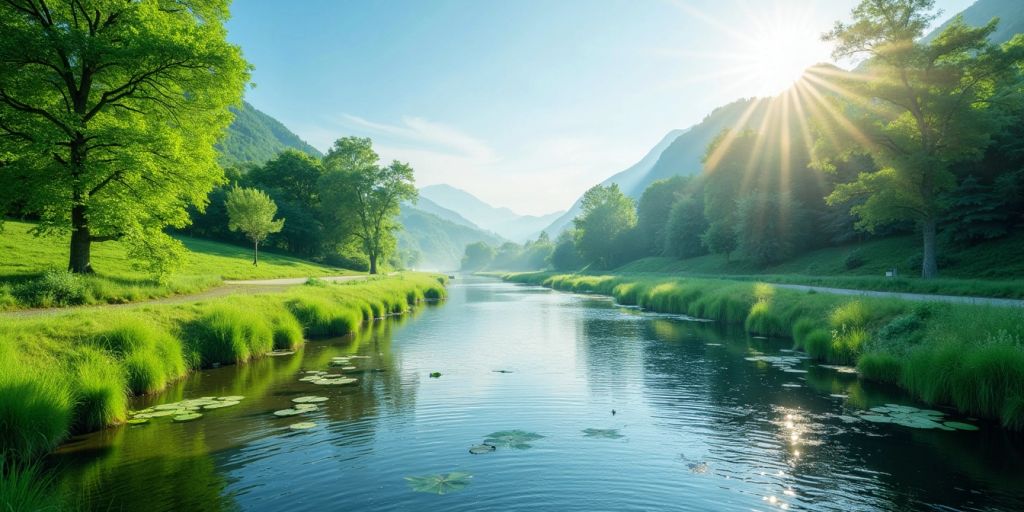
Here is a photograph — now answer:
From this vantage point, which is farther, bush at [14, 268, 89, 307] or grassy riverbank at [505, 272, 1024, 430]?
bush at [14, 268, 89, 307]

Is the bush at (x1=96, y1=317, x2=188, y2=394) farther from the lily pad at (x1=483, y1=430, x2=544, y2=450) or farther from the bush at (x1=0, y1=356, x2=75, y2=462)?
the lily pad at (x1=483, y1=430, x2=544, y2=450)

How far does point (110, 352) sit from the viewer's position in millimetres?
12219

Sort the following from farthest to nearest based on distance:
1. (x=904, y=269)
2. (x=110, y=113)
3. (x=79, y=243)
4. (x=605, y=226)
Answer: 1. (x=605, y=226)
2. (x=904, y=269)
3. (x=110, y=113)
4. (x=79, y=243)

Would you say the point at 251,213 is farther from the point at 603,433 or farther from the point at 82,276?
the point at 603,433

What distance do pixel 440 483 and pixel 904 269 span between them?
4649cm

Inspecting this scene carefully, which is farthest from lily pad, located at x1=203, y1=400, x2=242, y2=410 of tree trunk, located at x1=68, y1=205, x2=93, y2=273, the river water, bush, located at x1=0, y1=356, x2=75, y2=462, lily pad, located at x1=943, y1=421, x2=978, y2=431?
lily pad, located at x1=943, y1=421, x2=978, y2=431

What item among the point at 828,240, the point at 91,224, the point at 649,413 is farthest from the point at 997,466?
the point at 828,240

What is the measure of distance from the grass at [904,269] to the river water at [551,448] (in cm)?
1600

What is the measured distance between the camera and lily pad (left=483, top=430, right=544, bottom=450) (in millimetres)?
9734

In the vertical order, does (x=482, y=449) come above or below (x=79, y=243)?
below

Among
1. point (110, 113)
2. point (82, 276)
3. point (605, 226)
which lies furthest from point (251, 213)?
point (605, 226)

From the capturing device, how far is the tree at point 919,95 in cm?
2998

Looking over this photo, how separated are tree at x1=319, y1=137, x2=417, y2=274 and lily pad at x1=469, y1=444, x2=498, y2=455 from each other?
56877 mm

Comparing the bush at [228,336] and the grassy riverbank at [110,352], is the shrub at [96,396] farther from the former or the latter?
the bush at [228,336]
